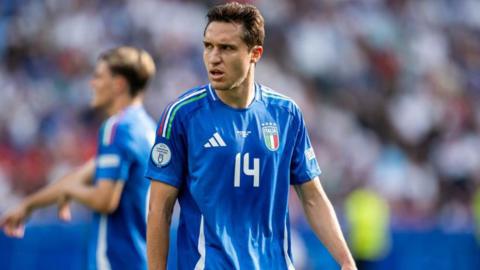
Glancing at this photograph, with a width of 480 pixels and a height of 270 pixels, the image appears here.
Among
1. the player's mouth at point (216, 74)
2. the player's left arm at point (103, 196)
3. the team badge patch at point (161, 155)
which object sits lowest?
the player's left arm at point (103, 196)

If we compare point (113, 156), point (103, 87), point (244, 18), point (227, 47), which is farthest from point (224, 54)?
point (103, 87)

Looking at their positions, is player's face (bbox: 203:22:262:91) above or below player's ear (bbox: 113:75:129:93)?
above

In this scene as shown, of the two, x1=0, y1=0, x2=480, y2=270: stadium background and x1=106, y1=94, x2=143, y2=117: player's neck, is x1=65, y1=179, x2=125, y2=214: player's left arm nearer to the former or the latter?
x1=106, y1=94, x2=143, y2=117: player's neck

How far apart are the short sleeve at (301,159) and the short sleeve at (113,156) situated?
190 centimetres

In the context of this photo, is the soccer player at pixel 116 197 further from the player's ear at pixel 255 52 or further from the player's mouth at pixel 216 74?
the player's mouth at pixel 216 74

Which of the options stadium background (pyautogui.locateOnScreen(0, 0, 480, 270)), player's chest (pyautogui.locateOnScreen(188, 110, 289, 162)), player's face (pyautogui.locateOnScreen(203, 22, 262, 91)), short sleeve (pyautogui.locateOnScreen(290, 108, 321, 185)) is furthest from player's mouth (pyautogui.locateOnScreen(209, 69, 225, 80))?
stadium background (pyautogui.locateOnScreen(0, 0, 480, 270))

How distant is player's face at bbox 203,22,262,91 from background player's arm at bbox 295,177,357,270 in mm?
703

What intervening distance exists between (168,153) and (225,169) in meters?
0.29

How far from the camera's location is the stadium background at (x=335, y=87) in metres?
15.6

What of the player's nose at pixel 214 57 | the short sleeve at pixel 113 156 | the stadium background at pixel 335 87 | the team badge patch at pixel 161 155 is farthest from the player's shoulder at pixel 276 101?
the stadium background at pixel 335 87

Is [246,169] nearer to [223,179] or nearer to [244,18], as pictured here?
[223,179]

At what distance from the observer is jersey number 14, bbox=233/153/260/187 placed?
5570mm

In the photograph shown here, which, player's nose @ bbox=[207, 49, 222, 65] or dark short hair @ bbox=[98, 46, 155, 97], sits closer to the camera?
player's nose @ bbox=[207, 49, 222, 65]

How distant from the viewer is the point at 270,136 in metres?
5.68
